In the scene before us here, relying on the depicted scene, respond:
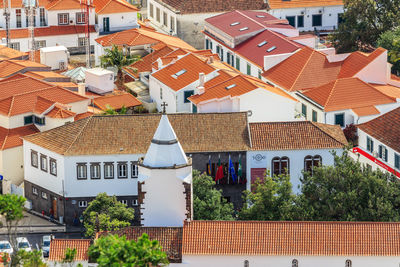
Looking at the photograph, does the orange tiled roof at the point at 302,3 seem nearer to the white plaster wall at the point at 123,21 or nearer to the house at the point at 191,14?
the house at the point at 191,14

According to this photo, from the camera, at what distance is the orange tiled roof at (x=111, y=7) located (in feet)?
520

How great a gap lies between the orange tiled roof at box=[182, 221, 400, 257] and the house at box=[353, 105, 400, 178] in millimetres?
21723

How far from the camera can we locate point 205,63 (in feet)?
423

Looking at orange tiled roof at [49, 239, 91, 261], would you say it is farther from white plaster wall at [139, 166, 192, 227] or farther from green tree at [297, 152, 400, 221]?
green tree at [297, 152, 400, 221]

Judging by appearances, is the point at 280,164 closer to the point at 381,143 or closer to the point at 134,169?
the point at 381,143

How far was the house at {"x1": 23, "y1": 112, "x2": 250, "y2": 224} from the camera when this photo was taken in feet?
355

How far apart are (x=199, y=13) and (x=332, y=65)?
27.9 meters

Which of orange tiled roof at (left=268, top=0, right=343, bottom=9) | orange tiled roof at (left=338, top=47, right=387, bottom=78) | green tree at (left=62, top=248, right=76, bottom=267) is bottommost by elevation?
green tree at (left=62, top=248, right=76, bottom=267)

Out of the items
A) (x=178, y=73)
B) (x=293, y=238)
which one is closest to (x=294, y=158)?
(x=293, y=238)

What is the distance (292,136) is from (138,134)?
12163 millimetres

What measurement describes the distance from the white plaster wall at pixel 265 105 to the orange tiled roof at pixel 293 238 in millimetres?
33351

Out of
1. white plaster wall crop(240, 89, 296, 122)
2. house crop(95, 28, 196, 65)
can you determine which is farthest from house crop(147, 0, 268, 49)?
white plaster wall crop(240, 89, 296, 122)

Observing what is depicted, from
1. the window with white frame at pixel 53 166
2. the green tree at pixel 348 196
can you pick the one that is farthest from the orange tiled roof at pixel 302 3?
the green tree at pixel 348 196

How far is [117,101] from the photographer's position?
128 metres
